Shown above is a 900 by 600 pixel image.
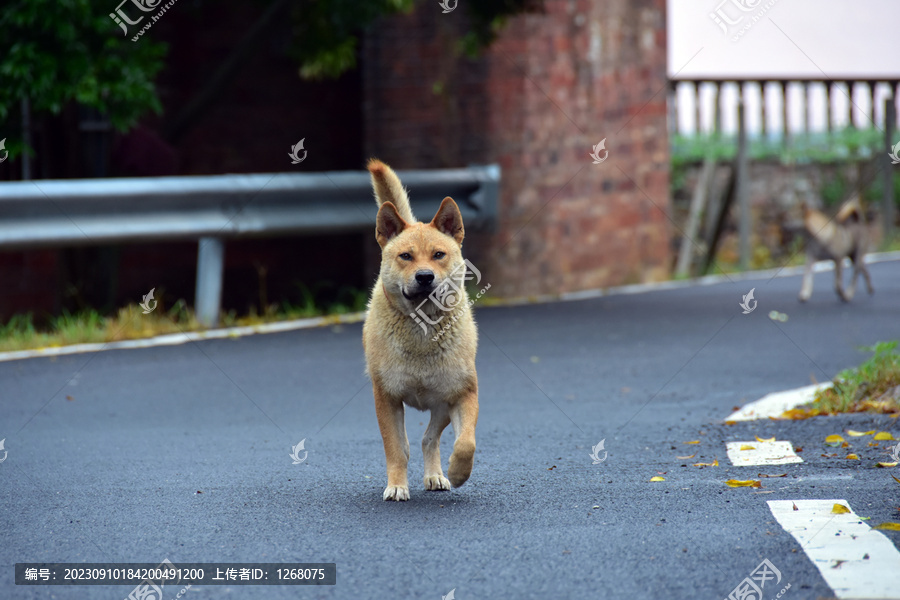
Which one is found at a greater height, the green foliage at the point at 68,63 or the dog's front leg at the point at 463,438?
the green foliage at the point at 68,63

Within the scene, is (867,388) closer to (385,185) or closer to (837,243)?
(385,185)

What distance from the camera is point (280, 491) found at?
5.27 m

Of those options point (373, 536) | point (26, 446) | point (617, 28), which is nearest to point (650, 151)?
point (617, 28)

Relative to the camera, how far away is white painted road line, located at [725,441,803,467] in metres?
5.66

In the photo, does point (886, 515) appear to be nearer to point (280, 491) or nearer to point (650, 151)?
point (280, 491)

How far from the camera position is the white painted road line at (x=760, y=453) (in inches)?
223

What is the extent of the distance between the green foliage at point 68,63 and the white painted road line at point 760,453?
6.43 meters

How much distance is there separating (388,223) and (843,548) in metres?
2.49

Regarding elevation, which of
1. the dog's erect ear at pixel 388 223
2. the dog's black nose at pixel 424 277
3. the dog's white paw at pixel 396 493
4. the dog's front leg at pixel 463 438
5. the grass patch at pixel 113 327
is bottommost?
the grass patch at pixel 113 327

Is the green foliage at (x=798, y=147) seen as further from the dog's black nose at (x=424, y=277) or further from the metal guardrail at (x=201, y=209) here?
the dog's black nose at (x=424, y=277)

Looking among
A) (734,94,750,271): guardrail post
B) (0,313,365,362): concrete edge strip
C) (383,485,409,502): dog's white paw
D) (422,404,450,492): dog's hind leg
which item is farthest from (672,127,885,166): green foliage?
(383,485,409,502): dog's white paw

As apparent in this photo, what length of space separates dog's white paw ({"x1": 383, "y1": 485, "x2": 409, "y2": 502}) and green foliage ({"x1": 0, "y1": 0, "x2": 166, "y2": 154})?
6068 mm

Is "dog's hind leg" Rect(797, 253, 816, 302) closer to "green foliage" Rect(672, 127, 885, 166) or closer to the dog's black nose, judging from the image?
"green foliage" Rect(672, 127, 885, 166)

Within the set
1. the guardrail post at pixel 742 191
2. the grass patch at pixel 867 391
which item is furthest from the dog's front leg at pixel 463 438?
the guardrail post at pixel 742 191
